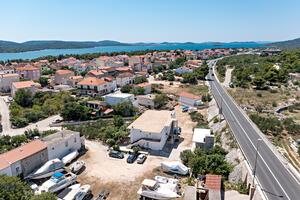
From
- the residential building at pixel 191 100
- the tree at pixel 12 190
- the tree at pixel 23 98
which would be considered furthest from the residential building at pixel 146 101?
the tree at pixel 12 190

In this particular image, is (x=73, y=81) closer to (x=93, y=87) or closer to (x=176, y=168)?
(x=93, y=87)

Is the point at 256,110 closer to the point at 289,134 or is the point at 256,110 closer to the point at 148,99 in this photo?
the point at 289,134

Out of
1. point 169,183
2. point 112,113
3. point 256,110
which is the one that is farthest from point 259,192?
point 112,113

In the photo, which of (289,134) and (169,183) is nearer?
(169,183)

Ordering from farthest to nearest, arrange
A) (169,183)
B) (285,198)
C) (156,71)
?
(156,71) < (169,183) < (285,198)

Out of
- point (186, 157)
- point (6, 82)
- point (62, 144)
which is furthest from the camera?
point (6, 82)

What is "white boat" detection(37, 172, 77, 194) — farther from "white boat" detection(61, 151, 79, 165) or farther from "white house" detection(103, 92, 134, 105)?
"white house" detection(103, 92, 134, 105)

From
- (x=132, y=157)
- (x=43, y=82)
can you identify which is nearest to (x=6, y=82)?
(x=43, y=82)
